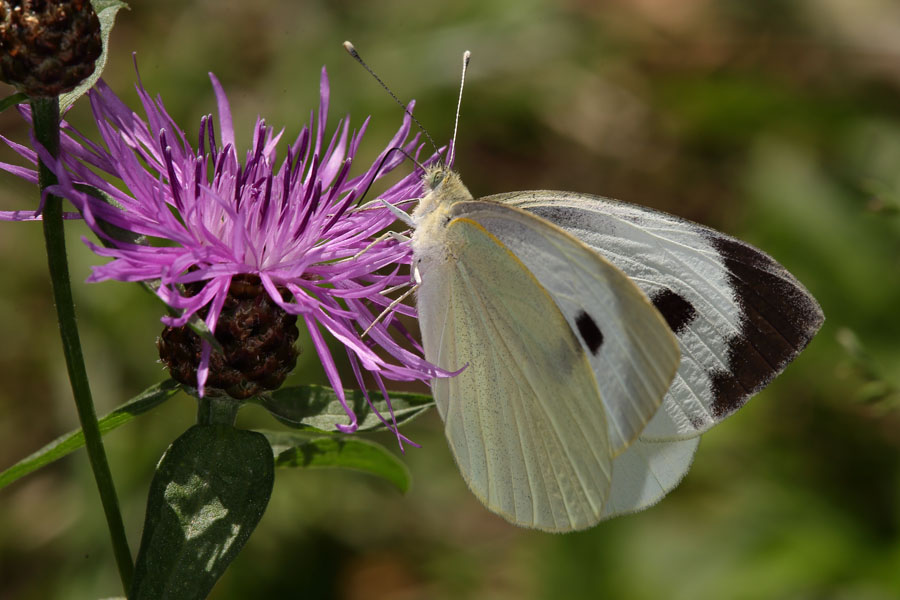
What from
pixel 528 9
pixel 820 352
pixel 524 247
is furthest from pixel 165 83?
pixel 820 352

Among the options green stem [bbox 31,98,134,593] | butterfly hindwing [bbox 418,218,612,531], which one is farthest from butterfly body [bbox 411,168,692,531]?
green stem [bbox 31,98,134,593]

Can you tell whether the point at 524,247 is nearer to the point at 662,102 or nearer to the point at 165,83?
the point at 165,83

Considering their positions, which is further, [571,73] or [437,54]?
[571,73]

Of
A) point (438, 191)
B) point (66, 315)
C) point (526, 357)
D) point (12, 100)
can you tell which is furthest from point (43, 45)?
point (526, 357)

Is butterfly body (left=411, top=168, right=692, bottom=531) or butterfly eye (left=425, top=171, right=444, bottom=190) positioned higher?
butterfly eye (left=425, top=171, right=444, bottom=190)

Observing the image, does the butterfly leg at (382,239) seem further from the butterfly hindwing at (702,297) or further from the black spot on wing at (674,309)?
the black spot on wing at (674,309)

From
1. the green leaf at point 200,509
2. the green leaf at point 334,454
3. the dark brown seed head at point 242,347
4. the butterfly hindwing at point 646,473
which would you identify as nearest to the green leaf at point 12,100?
the dark brown seed head at point 242,347

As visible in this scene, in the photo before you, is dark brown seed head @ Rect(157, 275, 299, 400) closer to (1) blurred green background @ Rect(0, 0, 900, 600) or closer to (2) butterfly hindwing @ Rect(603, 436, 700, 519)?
(2) butterfly hindwing @ Rect(603, 436, 700, 519)
